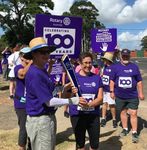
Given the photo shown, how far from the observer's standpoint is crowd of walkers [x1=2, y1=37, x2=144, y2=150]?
4.73 meters

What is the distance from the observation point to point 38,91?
462cm

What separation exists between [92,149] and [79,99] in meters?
1.57

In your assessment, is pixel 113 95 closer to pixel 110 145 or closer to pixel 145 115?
pixel 110 145

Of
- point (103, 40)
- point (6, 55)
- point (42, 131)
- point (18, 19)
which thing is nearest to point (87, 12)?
point (18, 19)

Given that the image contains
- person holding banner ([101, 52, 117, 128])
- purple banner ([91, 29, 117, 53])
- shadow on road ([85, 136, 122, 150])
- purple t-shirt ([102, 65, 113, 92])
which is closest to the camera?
shadow on road ([85, 136, 122, 150])

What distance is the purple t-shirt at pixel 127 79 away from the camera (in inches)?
324

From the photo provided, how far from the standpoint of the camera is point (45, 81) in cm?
468

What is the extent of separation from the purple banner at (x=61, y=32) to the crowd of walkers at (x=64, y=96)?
0.46 metres

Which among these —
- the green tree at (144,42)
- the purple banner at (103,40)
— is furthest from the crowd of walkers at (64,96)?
the green tree at (144,42)

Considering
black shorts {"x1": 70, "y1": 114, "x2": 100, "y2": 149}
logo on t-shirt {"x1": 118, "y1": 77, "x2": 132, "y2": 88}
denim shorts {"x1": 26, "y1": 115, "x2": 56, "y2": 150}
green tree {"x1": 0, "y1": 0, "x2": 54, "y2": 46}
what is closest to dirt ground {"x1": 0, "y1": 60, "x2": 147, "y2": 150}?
logo on t-shirt {"x1": 118, "y1": 77, "x2": 132, "y2": 88}

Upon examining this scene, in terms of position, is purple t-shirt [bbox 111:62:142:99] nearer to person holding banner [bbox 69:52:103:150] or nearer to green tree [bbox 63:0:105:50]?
person holding banner [bbox 69:52:103:150]

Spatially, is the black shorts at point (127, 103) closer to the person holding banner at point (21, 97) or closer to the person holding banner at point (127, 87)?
the person holding banner at point (127, 87)

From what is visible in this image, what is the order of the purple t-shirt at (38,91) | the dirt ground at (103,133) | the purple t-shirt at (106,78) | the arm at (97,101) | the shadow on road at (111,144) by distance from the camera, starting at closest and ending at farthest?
the purple t-shirt at (38,91) → the arm at (97,101) → the shadow on road at (111,144) → the dirt ground at (103,133) → the purple t-shirt at (106,78)

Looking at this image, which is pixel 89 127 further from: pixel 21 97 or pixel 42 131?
pixel 42 131
